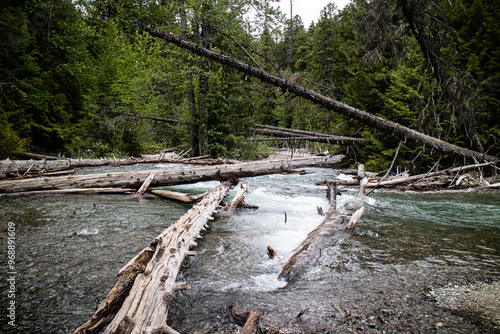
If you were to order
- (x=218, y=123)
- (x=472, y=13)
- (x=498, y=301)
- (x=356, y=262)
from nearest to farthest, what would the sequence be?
(x=498, y=301) → (x=356, y=262) → (x=472, y=13) → (x=218, y=123)

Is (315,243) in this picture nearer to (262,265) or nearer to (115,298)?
(262,265)

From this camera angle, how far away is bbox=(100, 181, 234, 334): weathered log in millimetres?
1712

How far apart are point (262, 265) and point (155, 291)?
156 centimetres

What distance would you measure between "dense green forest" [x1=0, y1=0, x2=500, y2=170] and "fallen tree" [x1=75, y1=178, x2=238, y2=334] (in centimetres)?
582

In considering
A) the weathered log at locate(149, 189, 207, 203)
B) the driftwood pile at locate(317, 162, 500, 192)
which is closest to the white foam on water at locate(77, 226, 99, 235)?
the weathered log at locate(149, 189, 207, 203)

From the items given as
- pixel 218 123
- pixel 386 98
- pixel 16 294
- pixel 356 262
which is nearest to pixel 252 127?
pixel 218 123

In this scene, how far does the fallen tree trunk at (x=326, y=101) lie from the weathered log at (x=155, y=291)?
4.81m

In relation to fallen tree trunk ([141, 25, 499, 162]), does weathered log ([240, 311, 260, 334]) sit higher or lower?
lower

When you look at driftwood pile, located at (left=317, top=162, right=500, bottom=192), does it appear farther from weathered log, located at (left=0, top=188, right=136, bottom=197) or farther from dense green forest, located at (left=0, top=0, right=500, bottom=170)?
weathered log, located at (left=0, top=188, right=136, bottom=197)

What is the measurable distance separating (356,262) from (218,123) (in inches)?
462

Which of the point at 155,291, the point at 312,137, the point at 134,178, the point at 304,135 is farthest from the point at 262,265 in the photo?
the point at 304,135

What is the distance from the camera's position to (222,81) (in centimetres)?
1310

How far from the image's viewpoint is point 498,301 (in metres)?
2.27

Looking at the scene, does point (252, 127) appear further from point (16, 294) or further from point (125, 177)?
point (16, 294)
